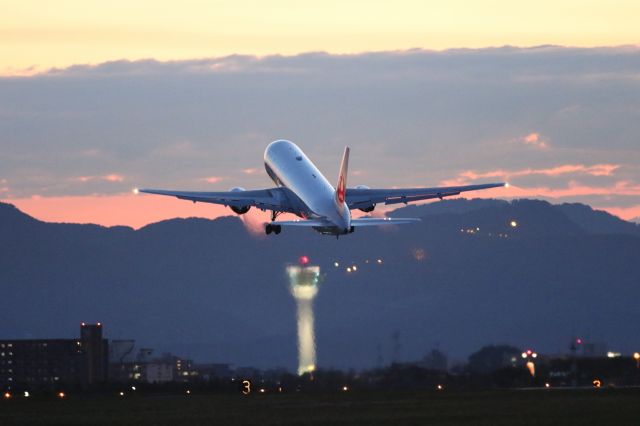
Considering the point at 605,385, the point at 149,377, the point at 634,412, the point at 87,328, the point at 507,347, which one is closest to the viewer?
the point at 634,412

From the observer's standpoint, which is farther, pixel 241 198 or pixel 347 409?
pixel 241 198

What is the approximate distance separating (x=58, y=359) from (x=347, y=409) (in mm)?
78530

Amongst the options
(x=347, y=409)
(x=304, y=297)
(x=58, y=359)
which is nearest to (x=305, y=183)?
(x=304, y=297)

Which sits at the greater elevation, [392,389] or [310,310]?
[310,310]

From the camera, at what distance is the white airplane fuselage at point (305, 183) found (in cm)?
13150

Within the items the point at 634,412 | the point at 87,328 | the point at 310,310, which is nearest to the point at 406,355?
the point at 310,310

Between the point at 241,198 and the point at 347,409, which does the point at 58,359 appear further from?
the point at 347,409

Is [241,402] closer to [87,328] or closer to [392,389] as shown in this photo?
[392,389]

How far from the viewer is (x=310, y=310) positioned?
530 feet

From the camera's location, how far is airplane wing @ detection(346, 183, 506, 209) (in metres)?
141

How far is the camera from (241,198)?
472 feet

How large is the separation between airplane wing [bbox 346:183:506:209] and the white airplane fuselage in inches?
92.8

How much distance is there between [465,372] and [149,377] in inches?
1807

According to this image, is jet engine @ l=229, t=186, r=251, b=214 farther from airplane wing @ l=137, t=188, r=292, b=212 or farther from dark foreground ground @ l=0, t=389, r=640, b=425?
dark foreground ground @ l=0, t=389, r=640, b=425
